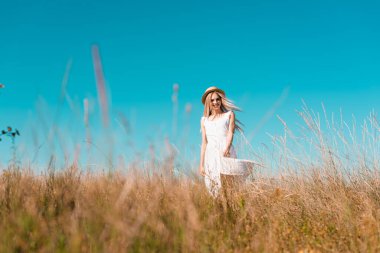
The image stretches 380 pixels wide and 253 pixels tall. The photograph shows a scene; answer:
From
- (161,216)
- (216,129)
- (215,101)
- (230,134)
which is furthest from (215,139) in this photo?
(161,216)

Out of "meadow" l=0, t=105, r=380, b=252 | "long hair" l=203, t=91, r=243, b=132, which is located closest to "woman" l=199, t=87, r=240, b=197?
"long hair" l=203, t=91, r=243, b=132

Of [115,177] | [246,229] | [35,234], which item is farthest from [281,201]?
[35,234]

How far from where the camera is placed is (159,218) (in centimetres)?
310

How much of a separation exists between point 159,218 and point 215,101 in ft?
14.0

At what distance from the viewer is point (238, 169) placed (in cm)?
581

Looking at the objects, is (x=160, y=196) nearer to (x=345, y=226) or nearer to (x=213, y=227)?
(x=213, y=227)

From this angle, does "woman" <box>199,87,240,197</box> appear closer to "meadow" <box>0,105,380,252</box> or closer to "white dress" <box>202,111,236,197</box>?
"white dress" <box>202,111,236,197</box>

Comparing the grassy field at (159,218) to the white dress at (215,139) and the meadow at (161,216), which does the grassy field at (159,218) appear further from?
the white dress at (215,139)

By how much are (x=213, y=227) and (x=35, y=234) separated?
4.36ft

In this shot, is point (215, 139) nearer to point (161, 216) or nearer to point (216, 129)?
point (216, 129)

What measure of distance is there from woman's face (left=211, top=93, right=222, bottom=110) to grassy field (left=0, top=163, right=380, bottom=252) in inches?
100

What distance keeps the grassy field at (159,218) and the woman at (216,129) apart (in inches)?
66.7

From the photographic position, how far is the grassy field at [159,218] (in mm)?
2689

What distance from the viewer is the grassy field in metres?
2.69
